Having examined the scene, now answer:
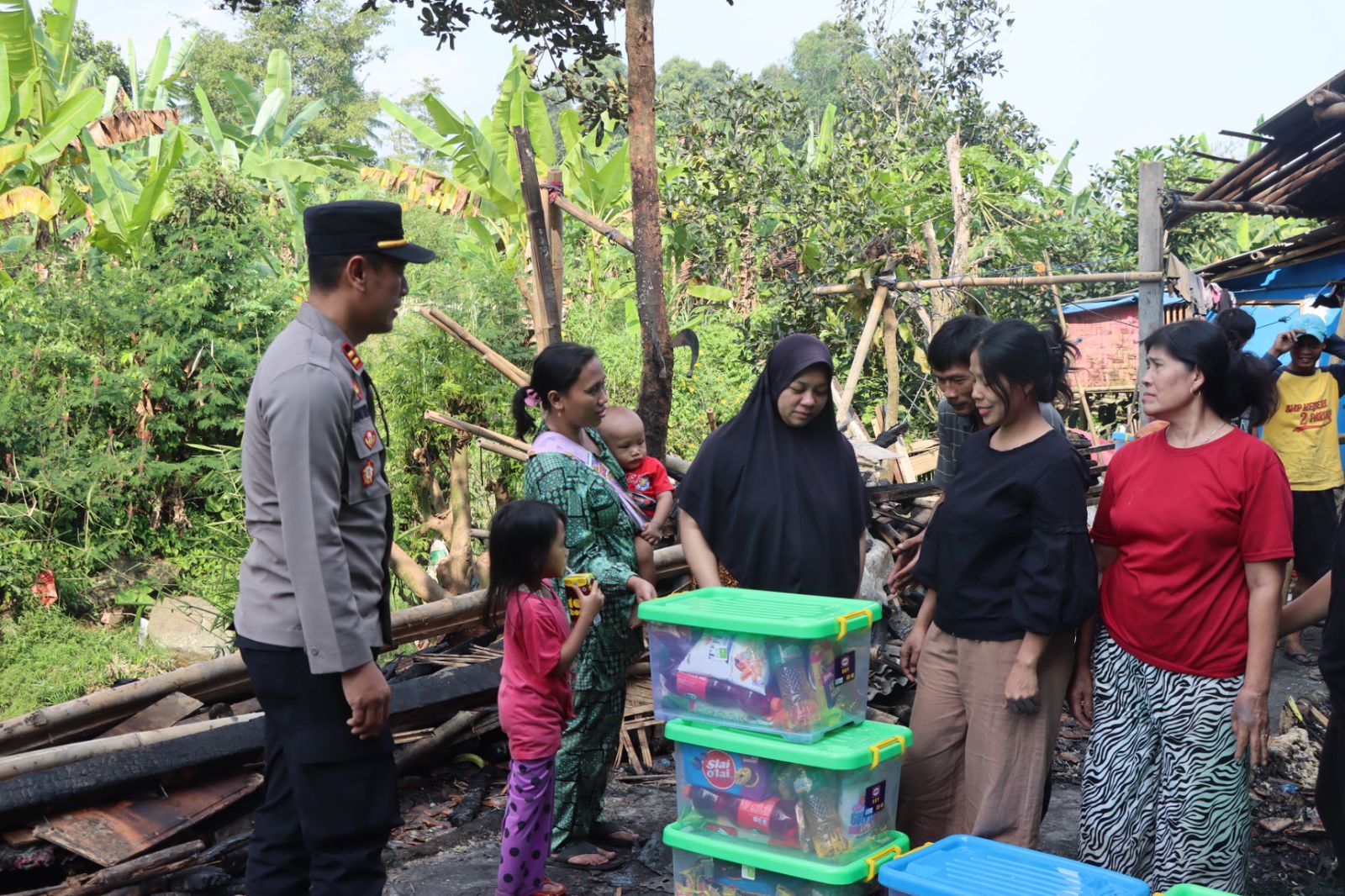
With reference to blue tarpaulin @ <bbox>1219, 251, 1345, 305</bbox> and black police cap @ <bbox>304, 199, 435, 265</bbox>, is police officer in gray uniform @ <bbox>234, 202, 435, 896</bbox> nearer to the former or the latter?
black police cap @ <bbox>304, 199, 435, 265</bbox>

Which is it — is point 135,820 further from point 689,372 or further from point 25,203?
point 25,203

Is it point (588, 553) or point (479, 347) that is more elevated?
point (479, 347)

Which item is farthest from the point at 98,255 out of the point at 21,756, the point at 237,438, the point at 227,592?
the point at 21,756

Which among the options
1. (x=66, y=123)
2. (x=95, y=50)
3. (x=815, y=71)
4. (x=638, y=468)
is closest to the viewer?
(x=638, y=468)

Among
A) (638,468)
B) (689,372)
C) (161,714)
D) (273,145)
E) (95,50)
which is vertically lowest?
(161,714)

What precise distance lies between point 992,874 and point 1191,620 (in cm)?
109

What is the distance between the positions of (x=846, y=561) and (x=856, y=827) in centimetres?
106

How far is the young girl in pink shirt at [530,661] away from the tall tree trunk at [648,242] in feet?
8.75

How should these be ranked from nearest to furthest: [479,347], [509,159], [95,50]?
[479,347] → [509,159] → [95,50]

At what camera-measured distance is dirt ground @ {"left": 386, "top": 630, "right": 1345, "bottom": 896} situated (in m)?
4.02

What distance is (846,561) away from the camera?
12.5ft

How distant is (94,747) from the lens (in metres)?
4.51

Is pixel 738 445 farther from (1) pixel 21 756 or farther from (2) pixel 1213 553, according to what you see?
(1) pixel 21 756

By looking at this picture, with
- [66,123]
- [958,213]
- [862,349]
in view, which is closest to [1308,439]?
[862,349]
